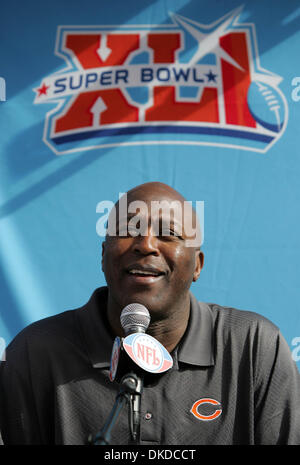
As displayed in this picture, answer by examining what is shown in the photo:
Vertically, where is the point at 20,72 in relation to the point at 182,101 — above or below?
above

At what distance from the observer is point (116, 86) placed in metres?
2.50

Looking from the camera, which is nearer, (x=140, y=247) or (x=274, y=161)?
(x=140, y=247)

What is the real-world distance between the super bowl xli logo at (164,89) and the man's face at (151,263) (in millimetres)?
1012

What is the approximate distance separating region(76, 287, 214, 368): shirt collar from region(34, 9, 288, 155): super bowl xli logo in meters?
1.05

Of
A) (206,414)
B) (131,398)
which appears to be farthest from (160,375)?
(131,398)

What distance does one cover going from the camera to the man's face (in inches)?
54.8

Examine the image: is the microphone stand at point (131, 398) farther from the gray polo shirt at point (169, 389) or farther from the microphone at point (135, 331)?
the gray polo shirt at point (169, 389)

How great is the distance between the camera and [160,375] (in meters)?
1.47

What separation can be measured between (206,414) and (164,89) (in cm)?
158

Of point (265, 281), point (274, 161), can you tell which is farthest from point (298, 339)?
point (274, 161)
